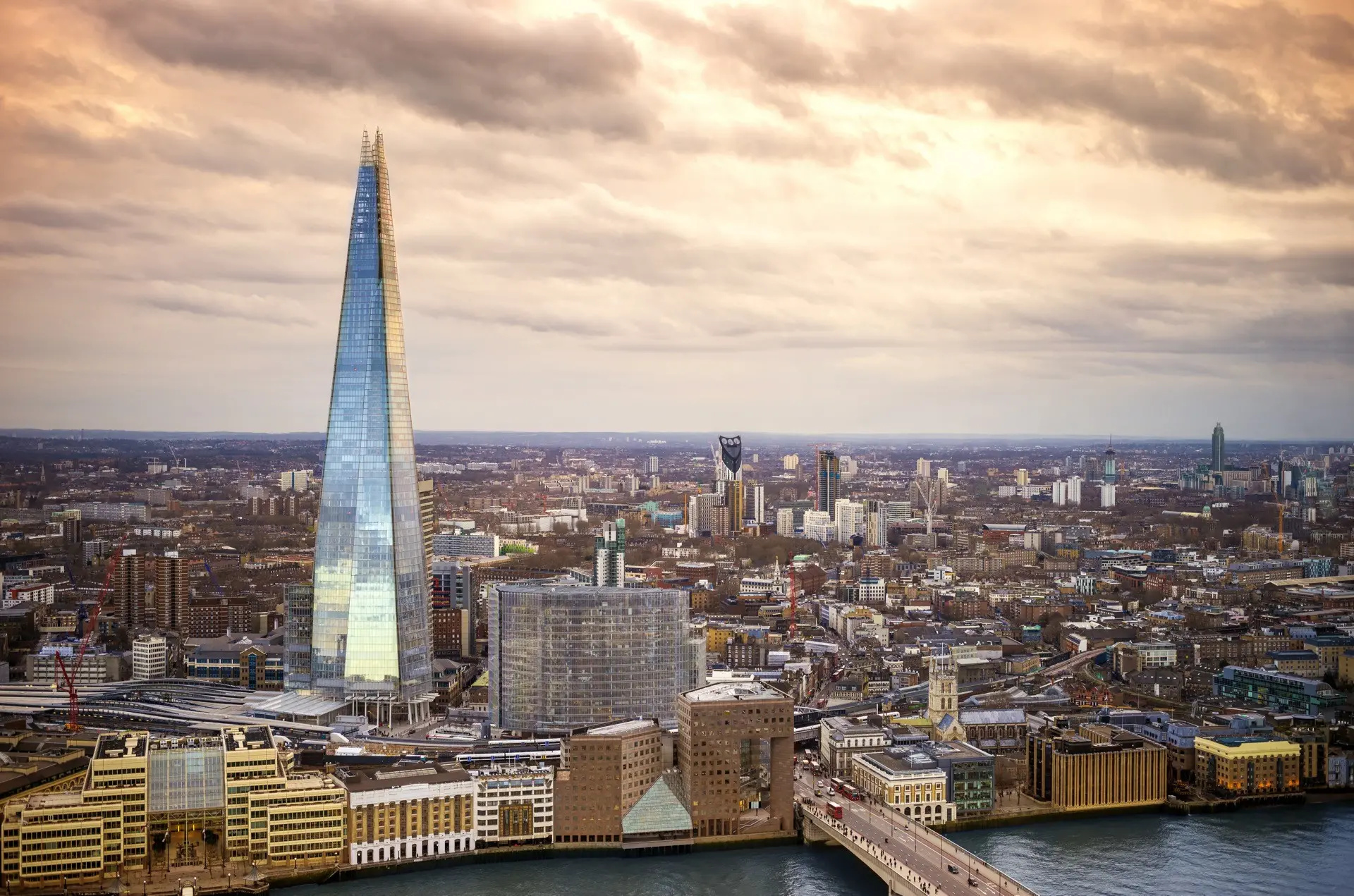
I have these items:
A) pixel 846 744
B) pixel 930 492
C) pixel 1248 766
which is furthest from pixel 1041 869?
pixel 930 492

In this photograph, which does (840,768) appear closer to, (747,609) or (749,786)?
(749,786)

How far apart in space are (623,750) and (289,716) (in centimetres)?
728

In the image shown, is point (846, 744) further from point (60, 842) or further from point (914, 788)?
point (60, 842)

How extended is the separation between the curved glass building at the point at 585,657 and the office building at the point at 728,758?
10.7 ft

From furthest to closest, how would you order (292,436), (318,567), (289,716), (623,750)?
(292,436) → (318,567) → (289,716) → (623,750)

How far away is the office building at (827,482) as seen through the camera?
5641cm

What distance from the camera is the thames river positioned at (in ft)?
51.2

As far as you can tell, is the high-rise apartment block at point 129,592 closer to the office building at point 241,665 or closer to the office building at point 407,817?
the office building at point 241,665

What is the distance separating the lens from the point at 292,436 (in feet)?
132

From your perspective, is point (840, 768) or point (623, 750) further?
point (840, 768)

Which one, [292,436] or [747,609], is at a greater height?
[292,436]

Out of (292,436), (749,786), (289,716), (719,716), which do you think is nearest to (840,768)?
(749,786)

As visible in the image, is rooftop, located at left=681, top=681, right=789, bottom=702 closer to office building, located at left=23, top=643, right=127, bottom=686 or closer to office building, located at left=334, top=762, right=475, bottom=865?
office building, located at left=334, top=762, right=475, bottom=865

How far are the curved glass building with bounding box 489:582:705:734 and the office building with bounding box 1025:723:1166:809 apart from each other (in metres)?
5.37
